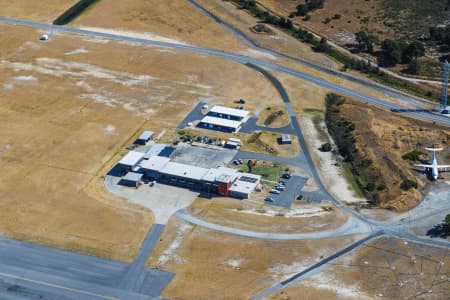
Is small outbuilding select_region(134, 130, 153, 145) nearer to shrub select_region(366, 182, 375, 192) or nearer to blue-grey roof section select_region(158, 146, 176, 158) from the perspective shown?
blue-grey roof section select_region(158, 146, 176, 158)

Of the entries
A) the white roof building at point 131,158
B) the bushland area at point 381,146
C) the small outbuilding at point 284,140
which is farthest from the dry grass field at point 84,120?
the bushland area at point 381,146

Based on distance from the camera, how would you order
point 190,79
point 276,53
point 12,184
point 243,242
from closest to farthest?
point 243,242, point 12,184, point 190,79, point 276,53

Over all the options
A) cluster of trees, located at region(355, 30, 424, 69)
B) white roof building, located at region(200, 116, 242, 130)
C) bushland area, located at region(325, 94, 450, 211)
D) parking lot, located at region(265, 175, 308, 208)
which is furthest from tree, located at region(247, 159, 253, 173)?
cluster of trees, located at region(355, 30, 424, 69)

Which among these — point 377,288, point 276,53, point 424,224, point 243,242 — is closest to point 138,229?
point 243,242

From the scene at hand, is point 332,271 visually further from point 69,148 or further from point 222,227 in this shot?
point 69,148

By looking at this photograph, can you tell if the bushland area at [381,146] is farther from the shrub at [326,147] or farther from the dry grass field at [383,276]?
the dry grass field at [383,276]
